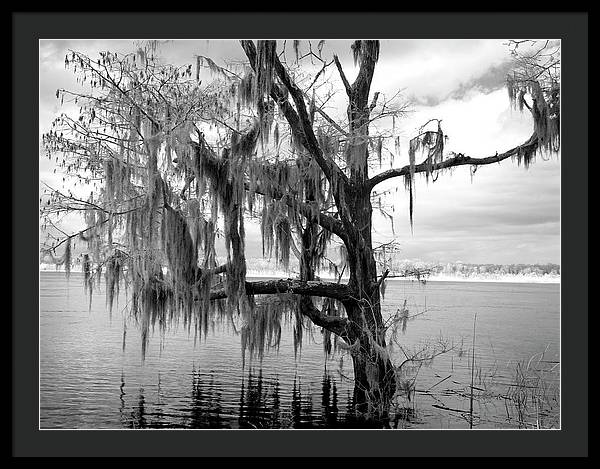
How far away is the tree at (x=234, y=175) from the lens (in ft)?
22.1

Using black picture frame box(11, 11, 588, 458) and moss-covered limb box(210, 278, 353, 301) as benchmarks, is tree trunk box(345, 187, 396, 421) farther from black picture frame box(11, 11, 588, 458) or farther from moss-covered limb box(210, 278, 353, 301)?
black picture frame box(11, 11, 588, 458)

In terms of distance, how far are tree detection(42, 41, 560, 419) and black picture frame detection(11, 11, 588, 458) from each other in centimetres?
170

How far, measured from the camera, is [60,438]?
4.94 meters

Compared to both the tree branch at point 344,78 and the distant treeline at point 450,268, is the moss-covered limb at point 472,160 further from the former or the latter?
the distant treeline at point 450,268

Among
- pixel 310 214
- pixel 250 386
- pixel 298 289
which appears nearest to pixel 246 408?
pixel 250 386

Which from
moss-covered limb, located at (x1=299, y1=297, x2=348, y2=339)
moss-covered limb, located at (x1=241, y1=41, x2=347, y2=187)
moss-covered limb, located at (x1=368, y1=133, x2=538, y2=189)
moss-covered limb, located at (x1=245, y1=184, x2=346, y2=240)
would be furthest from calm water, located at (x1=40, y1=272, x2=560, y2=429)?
moss-covered limb, located at (x1=241, y1=41, x2=347, y2=187)

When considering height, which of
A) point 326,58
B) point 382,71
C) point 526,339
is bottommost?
point 526,339
